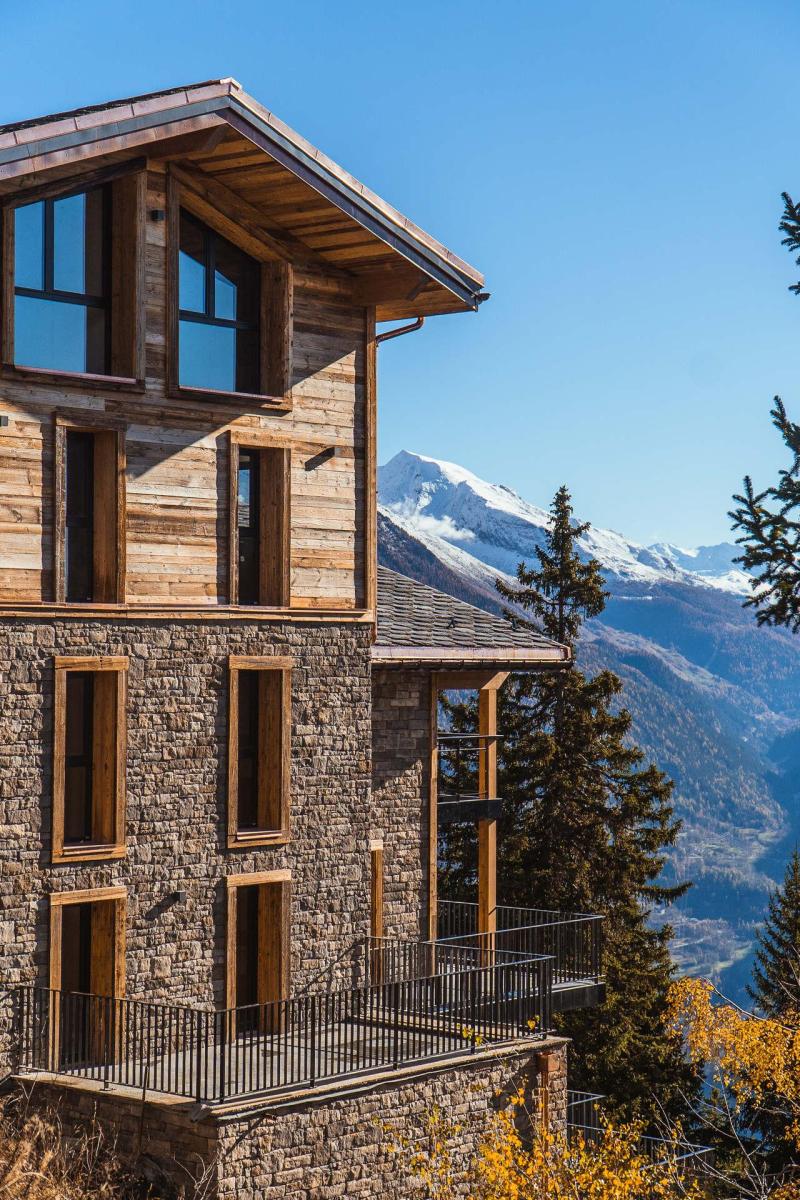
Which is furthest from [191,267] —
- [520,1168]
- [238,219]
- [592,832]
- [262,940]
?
[592,832]

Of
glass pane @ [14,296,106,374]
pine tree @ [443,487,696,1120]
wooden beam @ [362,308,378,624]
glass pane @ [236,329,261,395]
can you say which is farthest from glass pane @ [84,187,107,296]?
pine tree @ [443,487,696,1120]

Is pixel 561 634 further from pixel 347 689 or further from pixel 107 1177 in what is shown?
pixel 107 1177

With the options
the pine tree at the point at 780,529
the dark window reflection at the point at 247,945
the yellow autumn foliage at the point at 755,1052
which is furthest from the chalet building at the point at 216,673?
the pine tree at the point at 780,529

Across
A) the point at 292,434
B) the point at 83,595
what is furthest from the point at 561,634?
the point at 83,595

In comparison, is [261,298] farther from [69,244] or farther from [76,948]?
[76,948]

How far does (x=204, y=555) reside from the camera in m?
22.0

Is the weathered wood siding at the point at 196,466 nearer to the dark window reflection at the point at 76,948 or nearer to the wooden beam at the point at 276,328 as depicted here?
the wooden beam at the point at 276,328

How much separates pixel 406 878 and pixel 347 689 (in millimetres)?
3736

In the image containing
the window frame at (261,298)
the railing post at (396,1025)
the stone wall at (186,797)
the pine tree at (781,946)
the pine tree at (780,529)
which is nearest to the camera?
the pine tree at (780,529)

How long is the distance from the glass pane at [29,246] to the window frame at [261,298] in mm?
1834

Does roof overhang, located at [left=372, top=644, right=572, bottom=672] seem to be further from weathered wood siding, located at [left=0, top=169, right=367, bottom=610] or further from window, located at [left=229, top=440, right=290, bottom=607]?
window, located at [left=229, top=440, right=290, bottom=607]

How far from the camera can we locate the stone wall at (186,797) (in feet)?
65.6

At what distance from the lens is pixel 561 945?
84.7ft

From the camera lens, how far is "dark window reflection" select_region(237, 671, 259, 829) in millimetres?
22875
